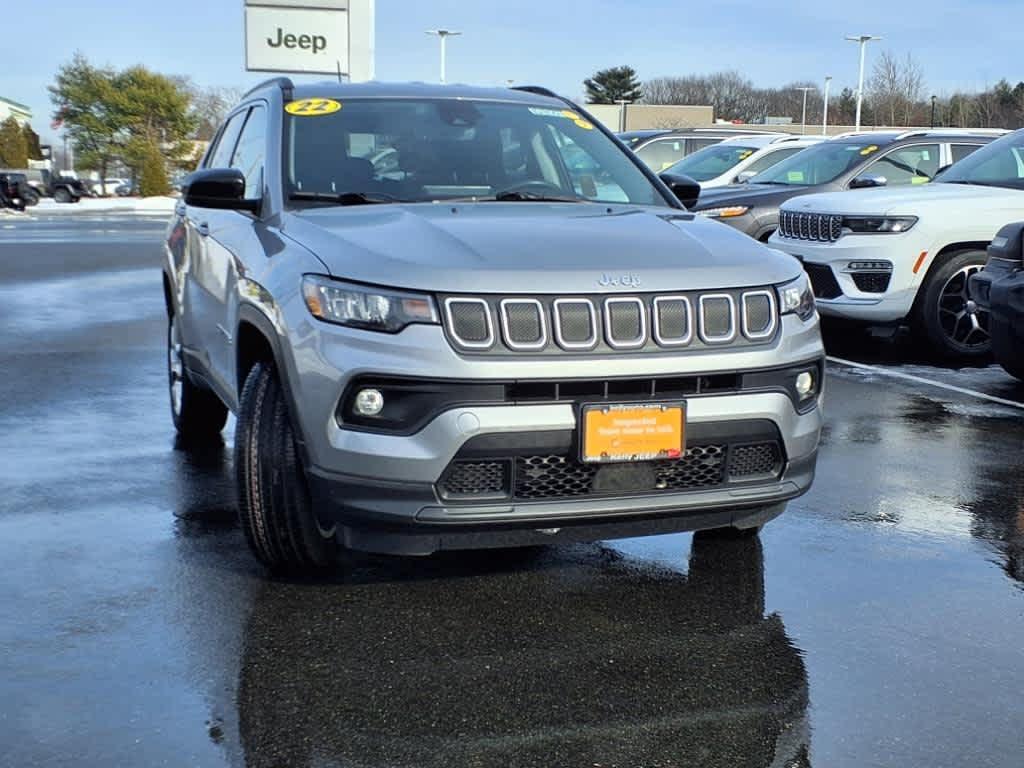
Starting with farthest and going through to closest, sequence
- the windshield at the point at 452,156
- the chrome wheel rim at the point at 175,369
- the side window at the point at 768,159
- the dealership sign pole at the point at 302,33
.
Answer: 1. the dealership sign pole at the point at 302,33
2. the side window at the point at 768,159
3. the chrome wheel rim at the point at 175,369
4. the windshield at the point at 452,156

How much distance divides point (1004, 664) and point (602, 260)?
1.65m

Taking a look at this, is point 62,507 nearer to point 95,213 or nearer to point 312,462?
point 312,462

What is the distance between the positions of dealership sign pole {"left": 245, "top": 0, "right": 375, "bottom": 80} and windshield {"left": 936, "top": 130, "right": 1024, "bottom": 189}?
1381cm

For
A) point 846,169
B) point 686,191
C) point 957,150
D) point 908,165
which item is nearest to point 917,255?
point 846,169

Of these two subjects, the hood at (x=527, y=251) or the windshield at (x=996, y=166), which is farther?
the windshield at (x=996, y=166)

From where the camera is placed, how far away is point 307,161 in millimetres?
4781

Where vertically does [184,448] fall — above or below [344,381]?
below

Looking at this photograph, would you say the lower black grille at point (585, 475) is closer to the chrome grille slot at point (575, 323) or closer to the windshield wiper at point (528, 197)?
the chrome grille slot at point (575, 323)

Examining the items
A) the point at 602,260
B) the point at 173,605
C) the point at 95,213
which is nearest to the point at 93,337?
the point at 173,605

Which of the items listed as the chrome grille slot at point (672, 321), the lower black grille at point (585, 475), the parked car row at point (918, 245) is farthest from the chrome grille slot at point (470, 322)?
the parked car row at point (918, 245)

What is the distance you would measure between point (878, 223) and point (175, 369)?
17.7 ft

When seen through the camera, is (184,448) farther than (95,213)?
No

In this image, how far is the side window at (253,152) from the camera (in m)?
4.99

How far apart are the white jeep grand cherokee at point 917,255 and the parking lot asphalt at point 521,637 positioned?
3395mm
